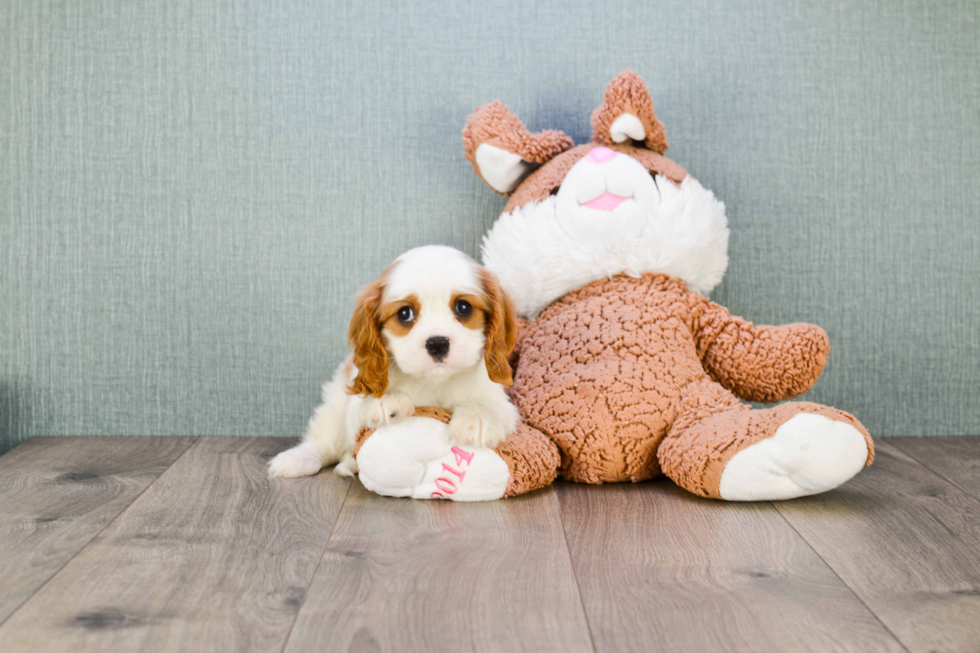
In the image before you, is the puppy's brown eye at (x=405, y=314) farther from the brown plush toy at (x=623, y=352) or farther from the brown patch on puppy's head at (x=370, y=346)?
the brown plush toy at (x=623, y=352)

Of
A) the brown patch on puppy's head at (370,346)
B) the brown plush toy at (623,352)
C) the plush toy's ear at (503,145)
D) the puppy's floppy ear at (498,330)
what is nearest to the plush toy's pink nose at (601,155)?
the brown plush toy at (623,352)

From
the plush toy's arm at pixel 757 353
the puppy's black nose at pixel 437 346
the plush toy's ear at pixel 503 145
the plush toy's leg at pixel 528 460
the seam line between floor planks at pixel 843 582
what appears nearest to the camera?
the seam line between floor planks at pixel 843 582

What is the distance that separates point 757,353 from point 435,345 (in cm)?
70

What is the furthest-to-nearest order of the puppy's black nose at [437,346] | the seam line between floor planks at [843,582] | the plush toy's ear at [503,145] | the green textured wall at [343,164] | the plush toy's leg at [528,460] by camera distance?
the green textured wall at [343,164]
the plush toy's ear at [503,145]
the plush toy's leg at [528,460]
the puppy's black nose at [437,346]
the seam line between floor planks at [843,582]

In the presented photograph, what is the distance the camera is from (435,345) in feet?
4.11

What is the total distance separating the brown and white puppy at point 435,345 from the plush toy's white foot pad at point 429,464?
24 mm

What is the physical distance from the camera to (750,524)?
124 cm

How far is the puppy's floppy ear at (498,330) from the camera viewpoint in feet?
4.34

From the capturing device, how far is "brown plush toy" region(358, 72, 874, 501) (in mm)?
1310

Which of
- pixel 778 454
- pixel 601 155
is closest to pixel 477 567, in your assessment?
pixel 778 454

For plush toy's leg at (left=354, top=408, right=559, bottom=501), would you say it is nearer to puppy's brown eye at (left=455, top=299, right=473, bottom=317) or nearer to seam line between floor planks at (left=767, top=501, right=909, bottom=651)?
puppy's brown eye at (left=455, top=299, right=473, bottom=317)

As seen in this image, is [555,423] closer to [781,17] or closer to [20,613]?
[20,613]

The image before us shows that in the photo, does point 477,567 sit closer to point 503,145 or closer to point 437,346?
point 437,346

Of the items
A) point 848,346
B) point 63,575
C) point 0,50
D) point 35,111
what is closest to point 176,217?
point 35,111
